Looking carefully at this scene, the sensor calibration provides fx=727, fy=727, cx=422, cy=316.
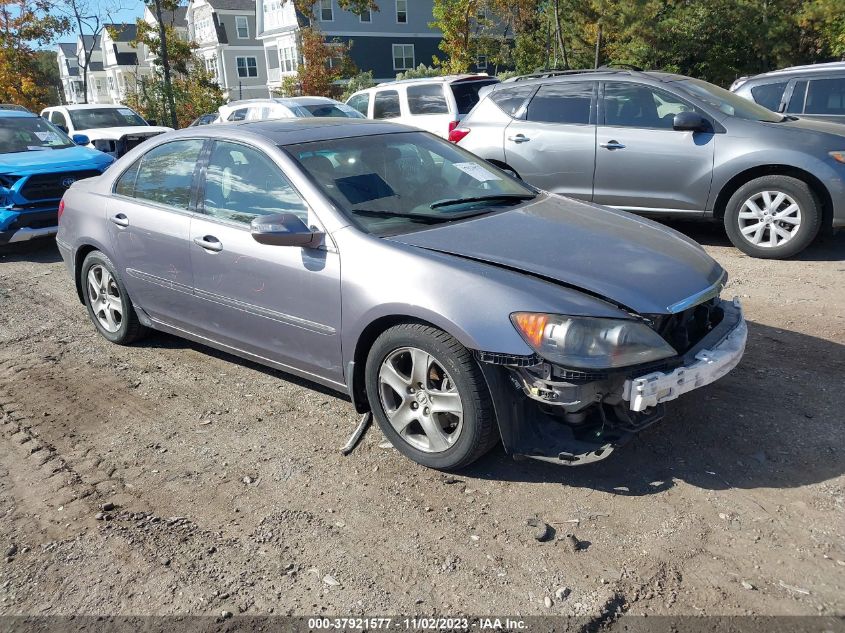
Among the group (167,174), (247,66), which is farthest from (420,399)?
(247,66)

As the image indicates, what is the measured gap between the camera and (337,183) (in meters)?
4.09

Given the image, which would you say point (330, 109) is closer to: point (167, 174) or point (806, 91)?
point (806, 91)

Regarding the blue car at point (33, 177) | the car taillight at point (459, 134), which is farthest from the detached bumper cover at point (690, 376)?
Result: the blue car at point (33, 177)

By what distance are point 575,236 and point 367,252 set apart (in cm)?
112

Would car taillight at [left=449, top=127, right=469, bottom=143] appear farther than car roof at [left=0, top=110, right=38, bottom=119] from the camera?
No

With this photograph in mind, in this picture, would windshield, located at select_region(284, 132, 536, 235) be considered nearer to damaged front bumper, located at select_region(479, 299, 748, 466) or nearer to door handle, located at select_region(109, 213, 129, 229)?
damaged front bumper, located at select_region(479, 299, 748, 466)

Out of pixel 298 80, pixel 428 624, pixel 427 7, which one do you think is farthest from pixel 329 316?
pixel 427 7

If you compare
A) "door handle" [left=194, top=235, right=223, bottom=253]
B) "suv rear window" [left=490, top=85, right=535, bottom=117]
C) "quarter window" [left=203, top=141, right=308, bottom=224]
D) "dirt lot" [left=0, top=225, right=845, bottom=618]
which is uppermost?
"suv rear window" [left=490, top=85, right=535, bottom=117]

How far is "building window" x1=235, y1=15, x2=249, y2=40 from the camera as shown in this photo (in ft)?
185

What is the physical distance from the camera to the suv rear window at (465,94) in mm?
12641

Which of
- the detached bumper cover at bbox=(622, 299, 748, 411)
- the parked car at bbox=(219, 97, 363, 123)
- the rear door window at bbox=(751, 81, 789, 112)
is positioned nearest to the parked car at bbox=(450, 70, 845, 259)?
the rear door window at bbox=(751, 81, 789, 112)

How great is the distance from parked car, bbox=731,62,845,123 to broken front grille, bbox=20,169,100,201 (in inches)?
342

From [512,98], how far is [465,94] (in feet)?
14.2

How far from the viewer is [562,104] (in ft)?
27.2
